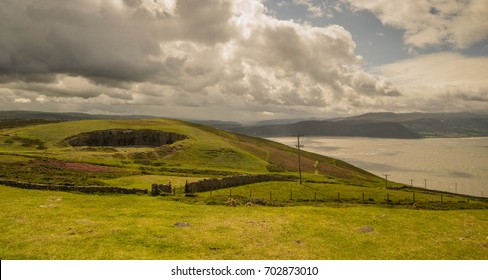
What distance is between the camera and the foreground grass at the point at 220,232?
20953 mm

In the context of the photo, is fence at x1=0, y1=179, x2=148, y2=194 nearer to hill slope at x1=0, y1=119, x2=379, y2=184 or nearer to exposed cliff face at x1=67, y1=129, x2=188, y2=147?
hill slope at x1=0, y1=119, x2=379, y2=184

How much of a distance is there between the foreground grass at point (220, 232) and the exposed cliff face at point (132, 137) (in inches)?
4585

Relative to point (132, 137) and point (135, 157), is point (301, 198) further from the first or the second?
point (132, 137)

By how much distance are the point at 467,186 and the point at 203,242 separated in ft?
530

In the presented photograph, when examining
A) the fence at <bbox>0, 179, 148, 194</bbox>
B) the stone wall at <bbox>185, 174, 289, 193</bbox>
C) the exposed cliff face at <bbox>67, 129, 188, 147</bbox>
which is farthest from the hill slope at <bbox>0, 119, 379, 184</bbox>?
the stone wall at <bbox>185, 174, 289, 193</bbox>

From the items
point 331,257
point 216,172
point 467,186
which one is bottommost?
point 467,186

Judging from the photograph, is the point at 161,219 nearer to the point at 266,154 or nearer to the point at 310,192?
the point at 310,192

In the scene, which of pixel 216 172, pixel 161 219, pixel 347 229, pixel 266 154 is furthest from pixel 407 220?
pixel 266 154

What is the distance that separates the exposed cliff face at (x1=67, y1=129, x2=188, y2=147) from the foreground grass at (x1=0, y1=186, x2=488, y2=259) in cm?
11646

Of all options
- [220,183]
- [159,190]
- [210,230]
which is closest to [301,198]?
[220,183]

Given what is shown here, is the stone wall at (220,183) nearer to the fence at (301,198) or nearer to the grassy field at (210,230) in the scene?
the fence at (301,198)

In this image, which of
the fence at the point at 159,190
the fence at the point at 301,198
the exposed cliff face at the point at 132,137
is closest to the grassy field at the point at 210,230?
the fence at the point at 301,198

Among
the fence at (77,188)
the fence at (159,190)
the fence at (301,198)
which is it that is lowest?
the fence at (301,198)

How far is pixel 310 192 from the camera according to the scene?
205 ft
